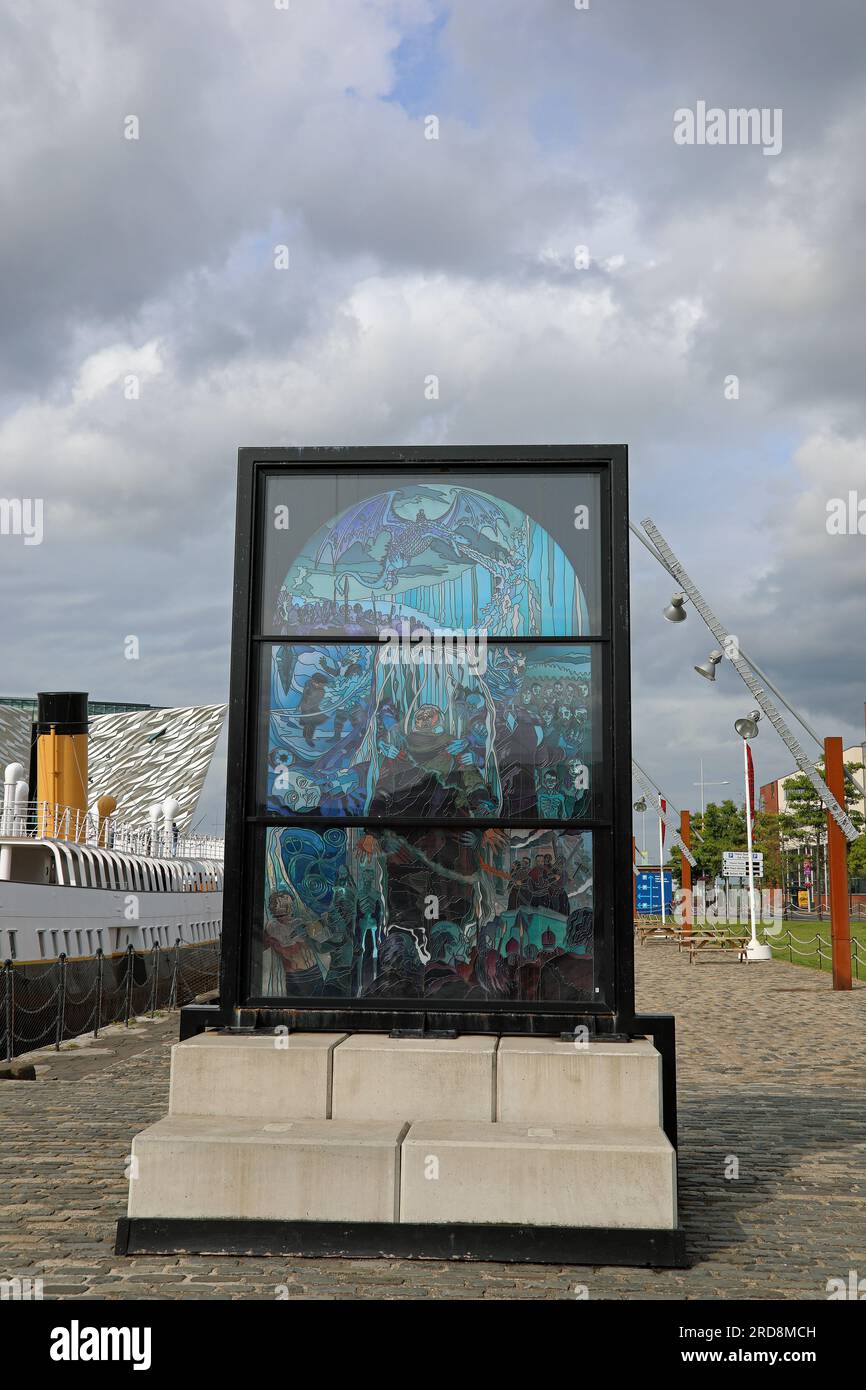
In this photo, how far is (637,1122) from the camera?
6.60 meters

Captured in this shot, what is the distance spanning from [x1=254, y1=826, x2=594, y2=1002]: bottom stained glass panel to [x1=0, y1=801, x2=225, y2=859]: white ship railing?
17354mm

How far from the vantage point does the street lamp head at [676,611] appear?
92.6 ft

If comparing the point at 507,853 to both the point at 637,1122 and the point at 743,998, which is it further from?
the point at 743,998

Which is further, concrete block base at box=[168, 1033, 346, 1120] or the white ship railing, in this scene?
the white ship railing

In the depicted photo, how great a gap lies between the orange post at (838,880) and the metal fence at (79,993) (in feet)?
42.5

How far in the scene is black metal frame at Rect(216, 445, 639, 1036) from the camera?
7203mm

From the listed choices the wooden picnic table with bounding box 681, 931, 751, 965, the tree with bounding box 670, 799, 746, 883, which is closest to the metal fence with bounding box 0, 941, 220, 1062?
the wooden picnic table with bounding box 681, 931, 751, 965

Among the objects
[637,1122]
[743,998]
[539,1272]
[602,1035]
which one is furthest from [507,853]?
[743,998]

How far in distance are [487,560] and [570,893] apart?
6.88 ft

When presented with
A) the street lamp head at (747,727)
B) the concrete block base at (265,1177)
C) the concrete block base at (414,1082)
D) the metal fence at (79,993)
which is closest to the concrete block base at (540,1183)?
the concrete block base at (265,1177)

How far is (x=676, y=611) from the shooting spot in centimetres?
2836

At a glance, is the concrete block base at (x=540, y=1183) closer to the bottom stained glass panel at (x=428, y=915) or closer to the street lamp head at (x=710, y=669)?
the bottom stained glass panel at (x=428, y=915)

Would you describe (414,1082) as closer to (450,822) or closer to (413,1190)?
(413,1190)

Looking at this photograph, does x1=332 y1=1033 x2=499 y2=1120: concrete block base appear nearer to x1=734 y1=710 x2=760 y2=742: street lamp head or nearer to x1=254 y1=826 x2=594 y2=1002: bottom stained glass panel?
x1=254 y1=826 x2=594 y2=1002: bottom stained glass panel
